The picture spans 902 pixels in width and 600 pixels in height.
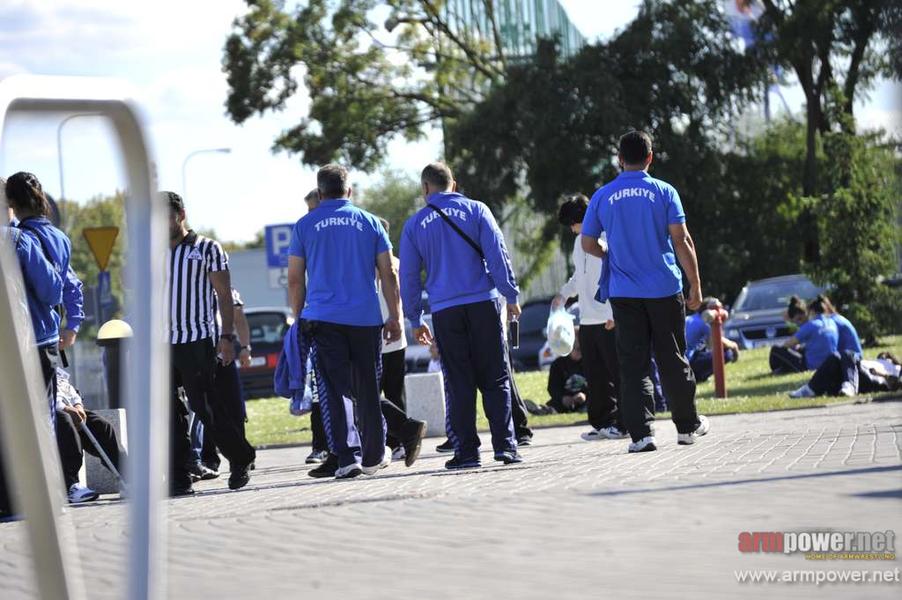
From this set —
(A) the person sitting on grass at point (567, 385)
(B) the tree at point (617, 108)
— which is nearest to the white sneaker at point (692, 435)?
(A) the person sitting on grass at point (567, 385)

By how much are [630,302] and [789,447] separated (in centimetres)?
136

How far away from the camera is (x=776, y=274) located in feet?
134

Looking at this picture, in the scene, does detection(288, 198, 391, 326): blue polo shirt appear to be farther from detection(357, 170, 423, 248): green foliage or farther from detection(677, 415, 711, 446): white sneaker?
detection(357, 170, 423, 248): green foliage

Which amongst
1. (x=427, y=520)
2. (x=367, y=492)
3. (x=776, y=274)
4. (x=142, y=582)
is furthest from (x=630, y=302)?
(x=776, y=274)

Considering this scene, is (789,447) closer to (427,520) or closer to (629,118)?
(427,520)

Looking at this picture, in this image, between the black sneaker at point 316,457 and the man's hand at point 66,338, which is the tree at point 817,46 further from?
A: the man's hand at point 66,338

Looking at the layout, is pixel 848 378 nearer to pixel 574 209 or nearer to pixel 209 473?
pixel 574 209

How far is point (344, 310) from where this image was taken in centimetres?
980

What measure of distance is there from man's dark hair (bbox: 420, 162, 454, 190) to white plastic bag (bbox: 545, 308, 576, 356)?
316 cm

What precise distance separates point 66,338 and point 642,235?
143 inches

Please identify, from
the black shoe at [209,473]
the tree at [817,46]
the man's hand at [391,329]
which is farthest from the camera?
the tree at [817,46]

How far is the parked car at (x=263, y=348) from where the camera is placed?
28406 mm

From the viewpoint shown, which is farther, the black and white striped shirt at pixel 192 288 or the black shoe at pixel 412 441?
the black shoe at pixel 412 441

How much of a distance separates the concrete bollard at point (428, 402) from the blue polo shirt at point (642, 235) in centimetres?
476
